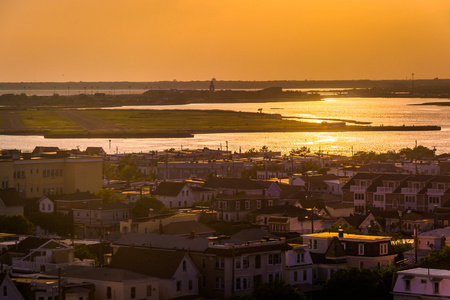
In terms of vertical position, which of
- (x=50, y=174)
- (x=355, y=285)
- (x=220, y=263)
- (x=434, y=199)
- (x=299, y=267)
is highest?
(x=50, y=174)

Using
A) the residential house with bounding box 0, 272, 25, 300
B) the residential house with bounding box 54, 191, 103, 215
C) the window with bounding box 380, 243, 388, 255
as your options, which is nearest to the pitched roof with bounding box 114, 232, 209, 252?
the window with bounding box 380, 243, 388, 255

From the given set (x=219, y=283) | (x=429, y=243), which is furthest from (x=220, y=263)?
(x=429, y=243)

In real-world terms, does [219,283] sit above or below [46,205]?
below

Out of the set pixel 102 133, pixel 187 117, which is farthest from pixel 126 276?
pixel 187 117

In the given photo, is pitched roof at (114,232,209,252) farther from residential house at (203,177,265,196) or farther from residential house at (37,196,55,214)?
residential house at (203,177,265,196)

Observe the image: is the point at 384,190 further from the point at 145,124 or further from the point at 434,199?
the point at 145,124

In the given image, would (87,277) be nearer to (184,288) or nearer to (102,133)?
(184,288)
